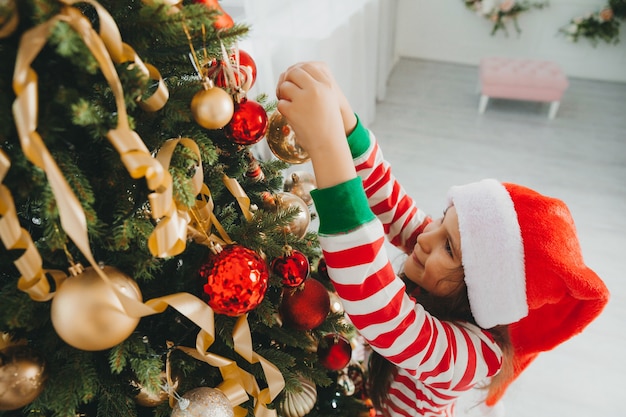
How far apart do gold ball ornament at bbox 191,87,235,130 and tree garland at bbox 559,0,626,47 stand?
3652 mm

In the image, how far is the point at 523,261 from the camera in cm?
67

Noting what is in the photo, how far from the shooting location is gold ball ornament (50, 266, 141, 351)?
39 centimetres

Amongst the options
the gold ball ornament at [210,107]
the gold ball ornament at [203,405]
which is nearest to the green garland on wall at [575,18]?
the gold ball ornament at [210,107]

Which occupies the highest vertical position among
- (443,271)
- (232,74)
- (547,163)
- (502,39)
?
(232,74)

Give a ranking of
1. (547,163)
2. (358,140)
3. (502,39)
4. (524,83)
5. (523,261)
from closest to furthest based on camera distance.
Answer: (523,261) → (358,140) → (547,163) → (524,83) → (502,39)

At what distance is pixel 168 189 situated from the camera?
0.40 meters

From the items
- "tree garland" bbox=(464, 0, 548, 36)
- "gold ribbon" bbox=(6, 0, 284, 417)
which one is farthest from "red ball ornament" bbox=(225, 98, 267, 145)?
"tree garland" bbox=(464, 0, 548, 36)

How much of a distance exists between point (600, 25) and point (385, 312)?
3577 mm

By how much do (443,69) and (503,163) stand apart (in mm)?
1411

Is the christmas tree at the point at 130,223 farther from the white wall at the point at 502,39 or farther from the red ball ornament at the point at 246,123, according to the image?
the white wall at the point at 502,39

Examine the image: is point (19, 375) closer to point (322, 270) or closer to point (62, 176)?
point (62, 176)

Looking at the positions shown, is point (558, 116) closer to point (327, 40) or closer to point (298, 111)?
point (327, 40)

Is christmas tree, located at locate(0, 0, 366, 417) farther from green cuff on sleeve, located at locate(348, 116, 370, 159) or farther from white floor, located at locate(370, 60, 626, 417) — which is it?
white floor, located at locate(370, 60, 626, 417)

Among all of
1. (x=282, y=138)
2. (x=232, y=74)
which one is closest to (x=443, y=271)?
→ (x=282, y=138)
